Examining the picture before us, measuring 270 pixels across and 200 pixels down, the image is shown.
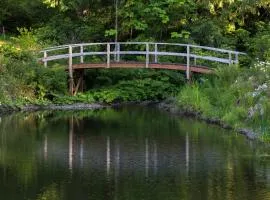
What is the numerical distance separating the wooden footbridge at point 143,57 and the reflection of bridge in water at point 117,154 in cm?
1201

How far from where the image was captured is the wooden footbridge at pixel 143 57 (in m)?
36.2

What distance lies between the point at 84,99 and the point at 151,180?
1964cm

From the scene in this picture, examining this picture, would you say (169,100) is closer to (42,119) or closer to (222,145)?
(42,119)

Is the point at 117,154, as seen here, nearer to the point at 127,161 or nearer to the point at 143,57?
the point at 127,161

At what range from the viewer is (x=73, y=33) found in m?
43.5

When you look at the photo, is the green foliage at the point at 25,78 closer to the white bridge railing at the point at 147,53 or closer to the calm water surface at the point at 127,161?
the white bridge railing at the point at 147,53

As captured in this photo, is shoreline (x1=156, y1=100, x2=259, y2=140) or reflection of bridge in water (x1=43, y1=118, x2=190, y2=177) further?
shoreline (x1=156, y1=100, x2=259, y2=140)

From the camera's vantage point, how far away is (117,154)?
2083cm

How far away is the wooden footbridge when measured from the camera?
3625 centimetres

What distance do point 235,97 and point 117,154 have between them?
8847mm

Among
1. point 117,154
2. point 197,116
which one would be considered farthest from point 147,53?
point 117,154

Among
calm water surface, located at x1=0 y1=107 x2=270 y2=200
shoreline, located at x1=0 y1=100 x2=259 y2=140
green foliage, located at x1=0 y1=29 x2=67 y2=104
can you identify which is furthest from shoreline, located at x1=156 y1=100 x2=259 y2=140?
green foliage, located at x1=0 y1=29 x2=67 y2=104

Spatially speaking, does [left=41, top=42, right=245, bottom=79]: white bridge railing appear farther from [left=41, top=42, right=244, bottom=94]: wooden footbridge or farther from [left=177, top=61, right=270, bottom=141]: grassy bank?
[left=177, top=61, right=270, bottom=141]: grassy bank

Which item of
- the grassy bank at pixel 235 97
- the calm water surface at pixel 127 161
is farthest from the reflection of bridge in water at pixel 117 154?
the grassy bank at pixel 235 97
